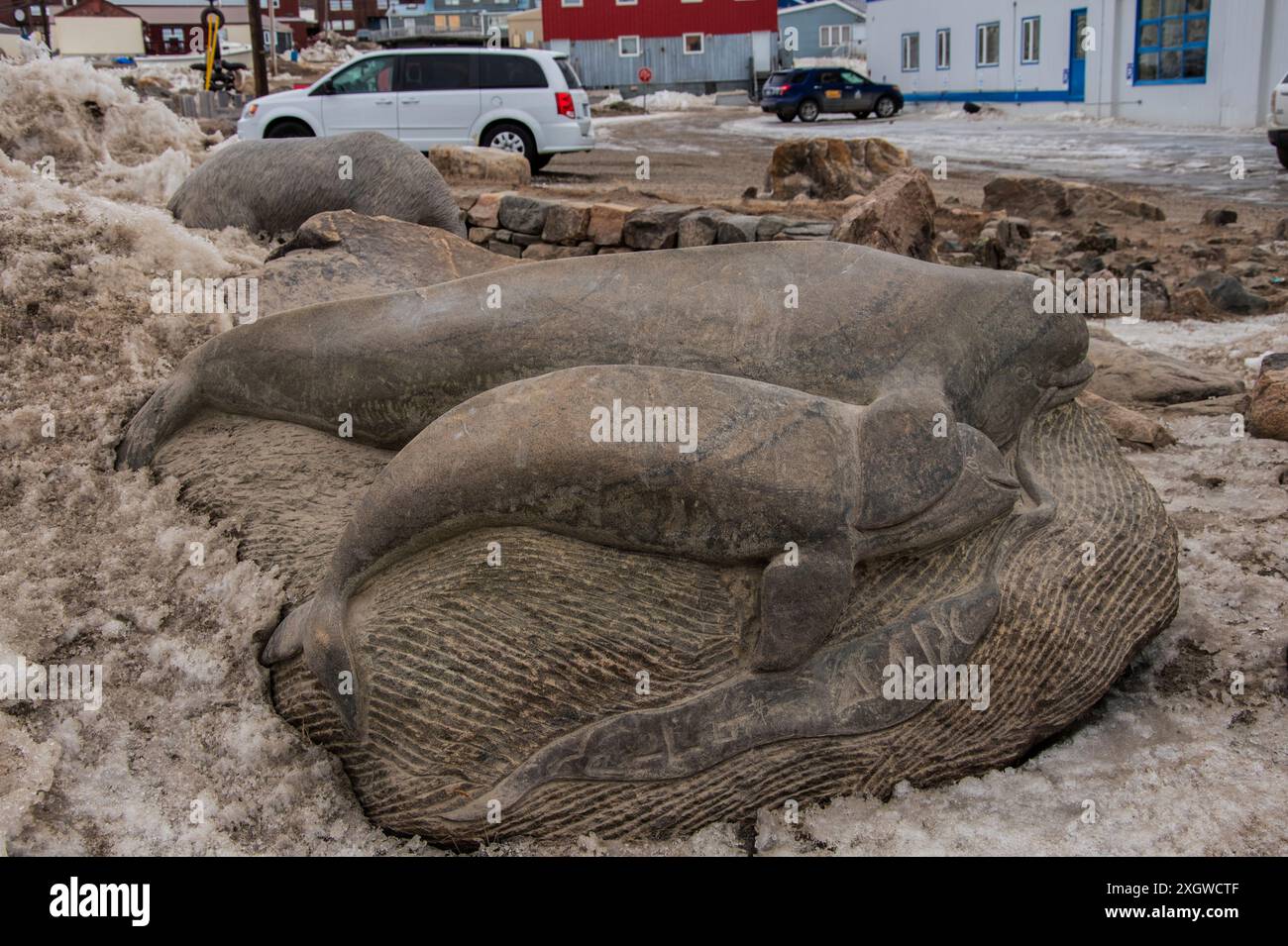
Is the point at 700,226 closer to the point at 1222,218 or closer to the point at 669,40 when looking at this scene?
the point at 1222,218

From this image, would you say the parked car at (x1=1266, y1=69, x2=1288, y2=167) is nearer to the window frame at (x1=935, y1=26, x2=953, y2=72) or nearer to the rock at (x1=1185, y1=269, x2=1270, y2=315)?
the rock at (x1=1185, y1=269, x2=1270, y2=315)

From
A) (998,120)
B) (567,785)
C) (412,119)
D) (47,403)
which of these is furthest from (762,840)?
(998,120)

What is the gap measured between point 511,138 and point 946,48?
50.2 ft

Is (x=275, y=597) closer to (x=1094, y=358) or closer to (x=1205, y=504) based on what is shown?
(x=1205, y=504)

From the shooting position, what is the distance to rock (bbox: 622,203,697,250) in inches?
269

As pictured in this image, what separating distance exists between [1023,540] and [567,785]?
3.69 ft

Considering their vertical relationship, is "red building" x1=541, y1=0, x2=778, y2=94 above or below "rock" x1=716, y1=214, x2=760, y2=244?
above

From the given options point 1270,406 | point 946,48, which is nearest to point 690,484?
point 1270,406

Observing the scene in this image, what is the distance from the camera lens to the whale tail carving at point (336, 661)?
2328mm

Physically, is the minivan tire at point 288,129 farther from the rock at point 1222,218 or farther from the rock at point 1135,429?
the rock at point 1135,429

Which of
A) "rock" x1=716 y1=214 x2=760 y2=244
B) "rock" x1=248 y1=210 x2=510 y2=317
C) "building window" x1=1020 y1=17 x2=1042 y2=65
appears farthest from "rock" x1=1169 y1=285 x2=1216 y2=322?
"building window" x1=1020 y1=17 x2=1042 y2=65

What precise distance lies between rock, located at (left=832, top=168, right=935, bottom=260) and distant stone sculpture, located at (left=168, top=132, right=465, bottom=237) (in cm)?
236

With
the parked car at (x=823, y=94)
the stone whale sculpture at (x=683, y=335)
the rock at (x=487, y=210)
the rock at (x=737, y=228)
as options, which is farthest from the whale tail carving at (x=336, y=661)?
the parked car at (x=823, y=94)

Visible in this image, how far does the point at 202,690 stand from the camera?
8.36 ft
